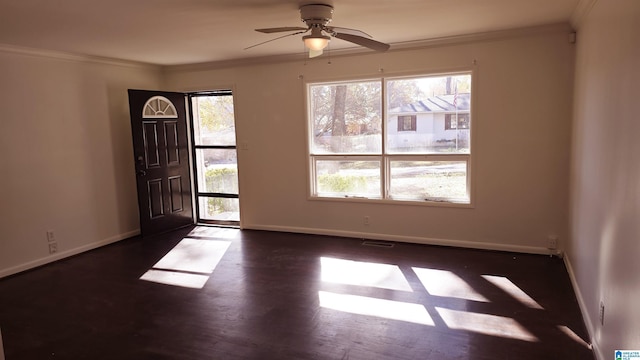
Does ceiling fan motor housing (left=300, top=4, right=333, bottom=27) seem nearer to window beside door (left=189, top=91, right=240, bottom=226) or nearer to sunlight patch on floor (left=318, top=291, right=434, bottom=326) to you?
sunlight patch on floor (left=318, top=291, right=434, bottom=326)

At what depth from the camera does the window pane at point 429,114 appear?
15.4 feet

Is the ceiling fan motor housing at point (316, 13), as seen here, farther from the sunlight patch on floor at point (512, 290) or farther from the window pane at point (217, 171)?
the window pane at point (217, 171)

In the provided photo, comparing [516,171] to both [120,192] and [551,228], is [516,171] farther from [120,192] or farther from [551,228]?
[120,192]

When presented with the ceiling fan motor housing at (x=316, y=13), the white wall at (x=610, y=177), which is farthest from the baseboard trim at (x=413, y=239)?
the ceiling fan motor housing at (x=316, y=13)

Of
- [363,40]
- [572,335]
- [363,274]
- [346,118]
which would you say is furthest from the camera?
[346,118]

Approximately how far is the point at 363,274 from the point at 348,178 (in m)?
1.67

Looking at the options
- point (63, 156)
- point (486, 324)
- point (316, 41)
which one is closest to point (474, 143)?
point (486, 324)

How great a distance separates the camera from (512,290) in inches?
141

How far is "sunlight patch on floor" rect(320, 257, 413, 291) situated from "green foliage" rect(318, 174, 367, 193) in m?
1.22

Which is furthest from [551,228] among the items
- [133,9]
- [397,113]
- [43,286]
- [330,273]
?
[43,286]

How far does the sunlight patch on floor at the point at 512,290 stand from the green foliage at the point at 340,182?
2.00m

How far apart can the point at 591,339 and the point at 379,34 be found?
10.6ft

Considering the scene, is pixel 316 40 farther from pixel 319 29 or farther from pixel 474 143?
pixel 474 143

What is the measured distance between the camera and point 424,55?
473 cm
